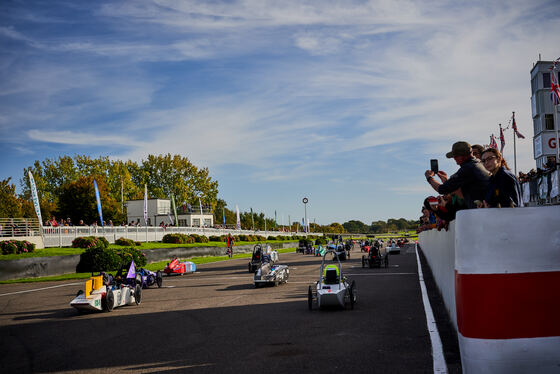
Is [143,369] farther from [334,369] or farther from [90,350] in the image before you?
[334,369]

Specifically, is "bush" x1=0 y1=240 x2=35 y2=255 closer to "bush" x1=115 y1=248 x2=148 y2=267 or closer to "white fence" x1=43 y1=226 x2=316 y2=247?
"white fence" x1=43 y1=226 x2=316 y2=247

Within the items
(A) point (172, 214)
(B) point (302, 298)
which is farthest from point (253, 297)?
(A) point (172, 214)

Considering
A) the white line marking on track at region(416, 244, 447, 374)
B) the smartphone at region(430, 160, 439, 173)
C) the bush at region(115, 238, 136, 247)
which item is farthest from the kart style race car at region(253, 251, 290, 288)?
the bush at region(115, 238, 136, 247)

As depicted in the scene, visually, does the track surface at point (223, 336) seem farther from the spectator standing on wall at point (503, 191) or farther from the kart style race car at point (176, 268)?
the kart style race car at point (176, 268)

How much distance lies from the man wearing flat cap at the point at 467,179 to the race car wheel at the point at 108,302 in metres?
9.68

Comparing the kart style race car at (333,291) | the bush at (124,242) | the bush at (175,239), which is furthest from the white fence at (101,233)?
the kart style race car at (333,291)

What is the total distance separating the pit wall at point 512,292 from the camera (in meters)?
3.81

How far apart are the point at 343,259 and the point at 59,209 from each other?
4969 cm

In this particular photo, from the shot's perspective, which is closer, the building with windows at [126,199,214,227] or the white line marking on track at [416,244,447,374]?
the white line marking on track at [416,244,447,374]

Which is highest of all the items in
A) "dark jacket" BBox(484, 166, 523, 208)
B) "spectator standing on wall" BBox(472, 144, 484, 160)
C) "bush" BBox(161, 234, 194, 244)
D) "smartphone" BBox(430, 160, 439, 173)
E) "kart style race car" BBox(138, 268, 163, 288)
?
"spectator standing on wall" BBox(472, 144, 484, 160)

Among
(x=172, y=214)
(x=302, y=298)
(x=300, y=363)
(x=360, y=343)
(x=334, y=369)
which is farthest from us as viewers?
(x=172, y=214)

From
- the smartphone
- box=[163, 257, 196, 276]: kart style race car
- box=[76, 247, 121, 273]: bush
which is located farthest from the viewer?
box=[76, 247, 121, 273]: bush

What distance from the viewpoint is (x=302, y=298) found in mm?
14656

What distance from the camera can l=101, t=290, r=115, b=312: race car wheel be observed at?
13.0m
